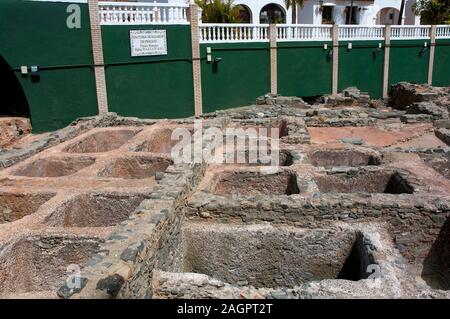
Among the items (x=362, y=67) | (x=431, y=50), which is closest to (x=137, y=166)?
(x=362, y=67)

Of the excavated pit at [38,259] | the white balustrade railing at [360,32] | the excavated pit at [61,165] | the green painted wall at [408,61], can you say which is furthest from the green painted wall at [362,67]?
the excavated pit at [38,259]

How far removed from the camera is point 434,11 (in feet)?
93.6

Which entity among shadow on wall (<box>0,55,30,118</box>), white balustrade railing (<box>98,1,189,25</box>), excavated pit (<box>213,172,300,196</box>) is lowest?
excavated pit (<box>213,172,300,196</box>)

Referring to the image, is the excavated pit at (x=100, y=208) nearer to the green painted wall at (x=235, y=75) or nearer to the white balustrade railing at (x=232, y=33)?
the green painted wall at (x=235, y=75)

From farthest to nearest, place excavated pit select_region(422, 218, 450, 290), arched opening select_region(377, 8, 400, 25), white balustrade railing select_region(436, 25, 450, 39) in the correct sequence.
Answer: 1. arched opening select_region(377, 8, 400, 25)
2. white balustrade railing select_region(436, 25, 450, 39)
3. excavated pit select_region(422, 218, 450, 290)

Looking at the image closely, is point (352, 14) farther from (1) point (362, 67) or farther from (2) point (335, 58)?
(2) point (335, 58)

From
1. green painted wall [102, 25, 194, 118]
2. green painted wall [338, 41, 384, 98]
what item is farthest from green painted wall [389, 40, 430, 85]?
green painted wall [102, 25, 194, 118]

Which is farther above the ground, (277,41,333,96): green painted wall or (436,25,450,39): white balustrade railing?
(436,25,450,39): white balustrade railing

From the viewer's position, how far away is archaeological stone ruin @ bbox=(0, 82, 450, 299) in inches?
168

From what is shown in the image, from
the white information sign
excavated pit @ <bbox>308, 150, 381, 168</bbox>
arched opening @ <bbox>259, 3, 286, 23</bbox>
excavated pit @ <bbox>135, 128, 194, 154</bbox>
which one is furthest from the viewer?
arched opening @ <bbox>259, 3, 286, 23</bbox>

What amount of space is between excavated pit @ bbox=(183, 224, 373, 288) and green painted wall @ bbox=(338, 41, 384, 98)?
1690cm

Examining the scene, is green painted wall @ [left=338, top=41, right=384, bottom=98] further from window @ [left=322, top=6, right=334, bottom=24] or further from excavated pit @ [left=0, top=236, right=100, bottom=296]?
excavated pit @ [left=0, top=236, right=100, bottom=296]

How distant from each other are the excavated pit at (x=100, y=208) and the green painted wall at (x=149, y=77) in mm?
8041
